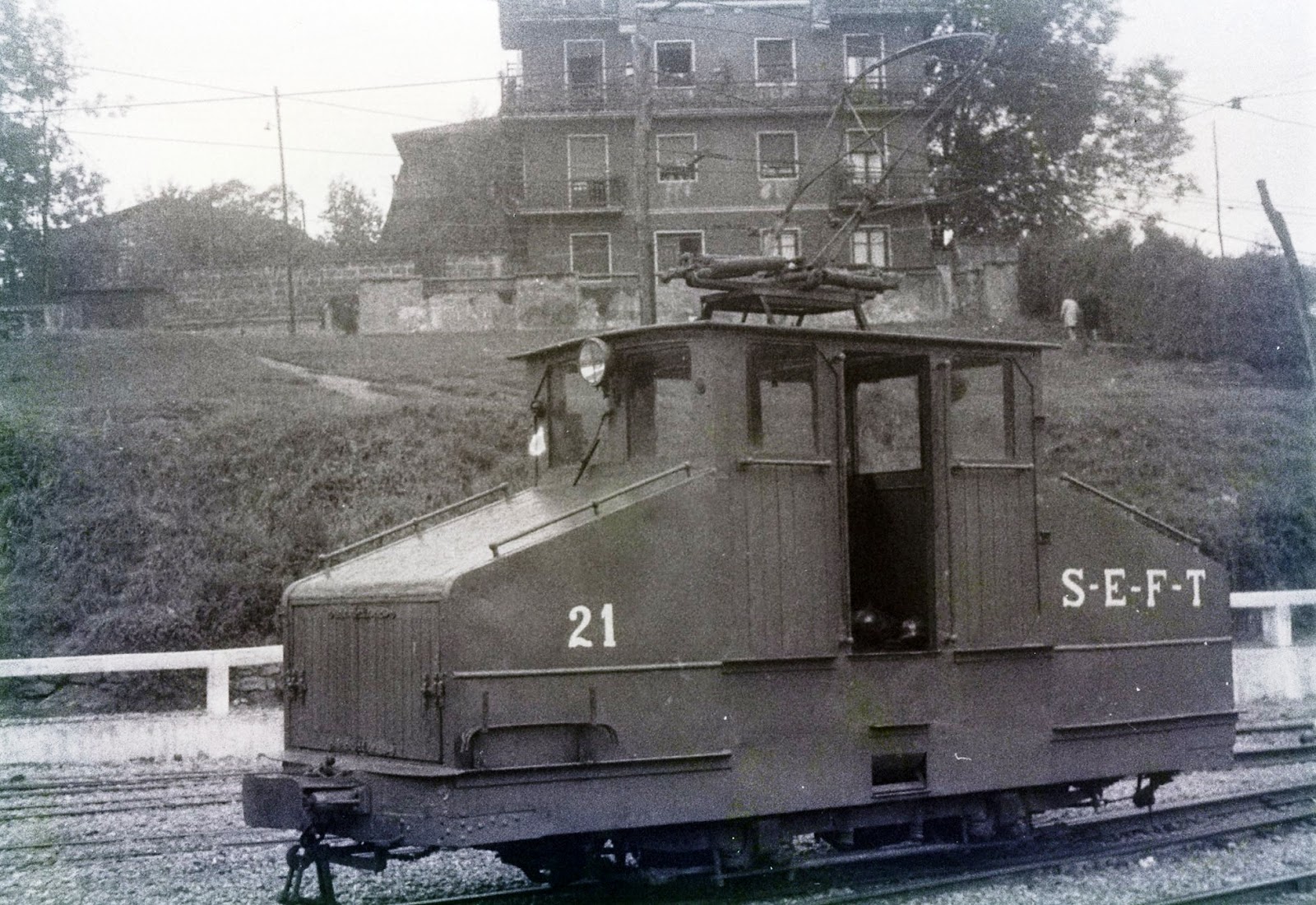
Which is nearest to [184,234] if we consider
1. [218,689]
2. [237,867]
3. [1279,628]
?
[218,689]

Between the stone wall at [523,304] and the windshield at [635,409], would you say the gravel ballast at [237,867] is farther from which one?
the stone wall at [523,304]

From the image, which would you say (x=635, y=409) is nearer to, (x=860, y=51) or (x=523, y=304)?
(x=523, y=304)

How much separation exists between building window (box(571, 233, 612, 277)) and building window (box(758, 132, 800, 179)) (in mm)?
Result: 4520

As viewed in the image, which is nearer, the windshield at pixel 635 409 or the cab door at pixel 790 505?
the cab door at pixel 790 505

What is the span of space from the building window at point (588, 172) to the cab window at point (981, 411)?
1153 inches

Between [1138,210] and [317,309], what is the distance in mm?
22387

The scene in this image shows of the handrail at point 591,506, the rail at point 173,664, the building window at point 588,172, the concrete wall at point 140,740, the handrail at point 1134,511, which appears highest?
the building window at point 588,172

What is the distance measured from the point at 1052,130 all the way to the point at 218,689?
1230 inches

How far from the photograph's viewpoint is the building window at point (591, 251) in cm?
3750

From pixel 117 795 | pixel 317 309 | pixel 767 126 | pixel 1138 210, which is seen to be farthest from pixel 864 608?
pixel 1138 210

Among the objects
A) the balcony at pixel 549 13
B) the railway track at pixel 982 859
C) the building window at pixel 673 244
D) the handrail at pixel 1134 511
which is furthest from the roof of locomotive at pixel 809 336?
the balcony at pixel 549 13

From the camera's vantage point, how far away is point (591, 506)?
6.71 metres

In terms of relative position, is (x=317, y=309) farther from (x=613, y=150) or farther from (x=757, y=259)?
(x=757, y=259)

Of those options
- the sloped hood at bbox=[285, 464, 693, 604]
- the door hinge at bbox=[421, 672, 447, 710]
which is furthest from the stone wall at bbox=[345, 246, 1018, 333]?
the door hinge at bbox=[421, 672, 447, 710]
